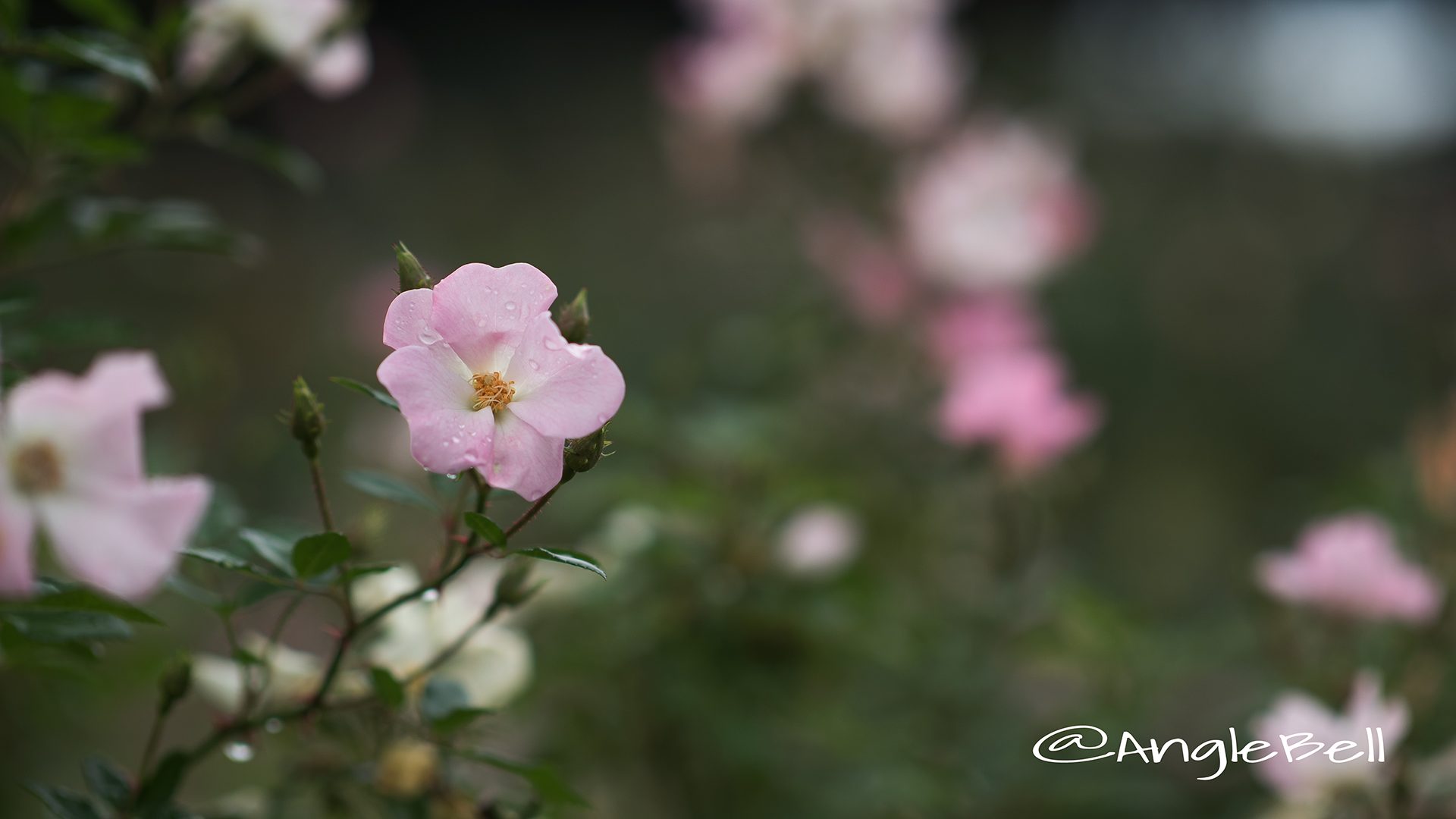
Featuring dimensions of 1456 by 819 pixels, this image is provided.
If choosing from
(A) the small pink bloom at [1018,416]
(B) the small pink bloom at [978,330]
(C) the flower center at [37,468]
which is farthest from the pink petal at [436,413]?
(B) the small pink bloom at [978,330]

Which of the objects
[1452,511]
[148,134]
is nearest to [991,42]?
[1452,511]

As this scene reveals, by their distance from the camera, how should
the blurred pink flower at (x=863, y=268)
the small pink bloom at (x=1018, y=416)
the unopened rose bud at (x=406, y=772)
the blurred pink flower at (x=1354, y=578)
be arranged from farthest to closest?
the blurred pink flower at (x=863, y=268)
the small pink bloom at (x=1018, y=416)
the blurred pink flower at (x=1354, y=578)
the unopened rose bud at (x=406, y=772)

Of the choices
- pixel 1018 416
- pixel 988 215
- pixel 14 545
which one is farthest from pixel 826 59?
pixel 14 545

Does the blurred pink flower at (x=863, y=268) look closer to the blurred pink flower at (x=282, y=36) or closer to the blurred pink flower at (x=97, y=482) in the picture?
the blurred pink flower at (x=282, y=36)

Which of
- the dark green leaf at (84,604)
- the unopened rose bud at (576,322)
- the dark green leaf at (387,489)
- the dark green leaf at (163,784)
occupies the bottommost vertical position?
the dark green leaf at (163,784)

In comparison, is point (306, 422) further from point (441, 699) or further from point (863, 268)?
point (863, 268)

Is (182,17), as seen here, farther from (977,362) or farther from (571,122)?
(571,122)
